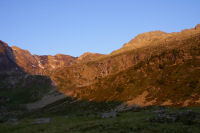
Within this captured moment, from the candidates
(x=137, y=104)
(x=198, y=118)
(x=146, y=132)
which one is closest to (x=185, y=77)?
(x=137, y=104)

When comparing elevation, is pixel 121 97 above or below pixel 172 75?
below

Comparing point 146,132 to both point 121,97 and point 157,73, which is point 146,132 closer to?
point 121,97

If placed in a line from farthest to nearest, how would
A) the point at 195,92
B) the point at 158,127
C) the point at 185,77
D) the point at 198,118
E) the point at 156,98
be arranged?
the point at 185,77 < the point at 156,98 < the point at 195,92 < the point at 198,118 < the point at 158,127

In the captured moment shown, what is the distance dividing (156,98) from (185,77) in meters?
20.1

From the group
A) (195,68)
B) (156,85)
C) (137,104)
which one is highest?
(195,68)

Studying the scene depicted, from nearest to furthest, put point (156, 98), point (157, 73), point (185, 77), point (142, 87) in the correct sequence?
point (156, 98) < point (185, 77) < point (142, 87) < point (157, 73)

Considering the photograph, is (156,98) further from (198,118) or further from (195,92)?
(198,118)

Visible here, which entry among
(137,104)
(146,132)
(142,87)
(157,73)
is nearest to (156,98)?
(137,104)

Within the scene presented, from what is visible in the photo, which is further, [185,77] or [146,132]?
[185,77]

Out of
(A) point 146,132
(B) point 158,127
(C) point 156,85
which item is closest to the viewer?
(A) point 146,132

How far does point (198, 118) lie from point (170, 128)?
5.98 meters

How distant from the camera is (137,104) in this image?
85.1 meters

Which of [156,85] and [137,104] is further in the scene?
[156,85]

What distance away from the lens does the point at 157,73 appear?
119 m
